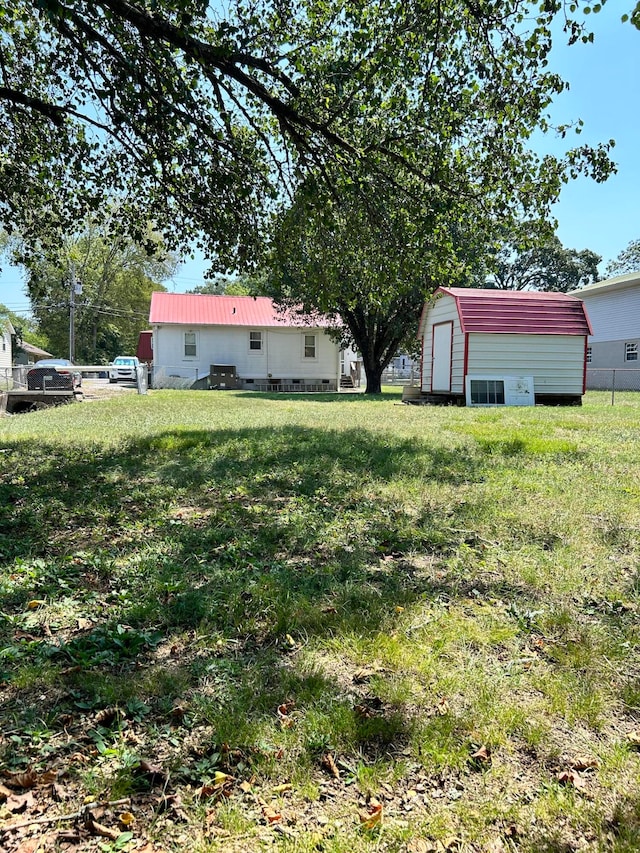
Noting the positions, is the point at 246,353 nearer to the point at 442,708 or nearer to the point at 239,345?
the point at 239,345

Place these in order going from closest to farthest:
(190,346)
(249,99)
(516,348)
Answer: (249,99), (516,348), (190,346)

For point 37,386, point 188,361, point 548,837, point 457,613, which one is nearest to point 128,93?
point 457,613

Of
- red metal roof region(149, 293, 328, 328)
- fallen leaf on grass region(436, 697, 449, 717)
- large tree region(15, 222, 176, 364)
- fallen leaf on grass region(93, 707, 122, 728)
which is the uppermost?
large tree region(15, 222, 176, 364)

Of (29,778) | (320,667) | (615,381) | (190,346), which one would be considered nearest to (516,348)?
(615,381)

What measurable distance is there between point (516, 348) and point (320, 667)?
15150 mm

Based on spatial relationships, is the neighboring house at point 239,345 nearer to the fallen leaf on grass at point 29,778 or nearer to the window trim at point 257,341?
the window trim at point 257,341

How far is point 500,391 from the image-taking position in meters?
16.2

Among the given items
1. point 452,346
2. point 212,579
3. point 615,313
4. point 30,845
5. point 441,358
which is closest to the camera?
point 30,845

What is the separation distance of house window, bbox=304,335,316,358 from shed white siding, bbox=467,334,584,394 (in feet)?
50.9

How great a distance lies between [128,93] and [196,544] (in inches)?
218

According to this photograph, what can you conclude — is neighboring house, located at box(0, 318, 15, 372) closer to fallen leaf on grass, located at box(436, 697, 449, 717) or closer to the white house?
the white house

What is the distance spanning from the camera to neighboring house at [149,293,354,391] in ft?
94.1

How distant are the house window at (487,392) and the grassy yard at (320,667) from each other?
1063cm

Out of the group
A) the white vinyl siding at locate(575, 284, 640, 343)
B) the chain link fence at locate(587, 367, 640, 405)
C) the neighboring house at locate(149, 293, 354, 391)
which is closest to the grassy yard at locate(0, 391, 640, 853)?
the chain link fence at locate(587, 367, 640, 405)
